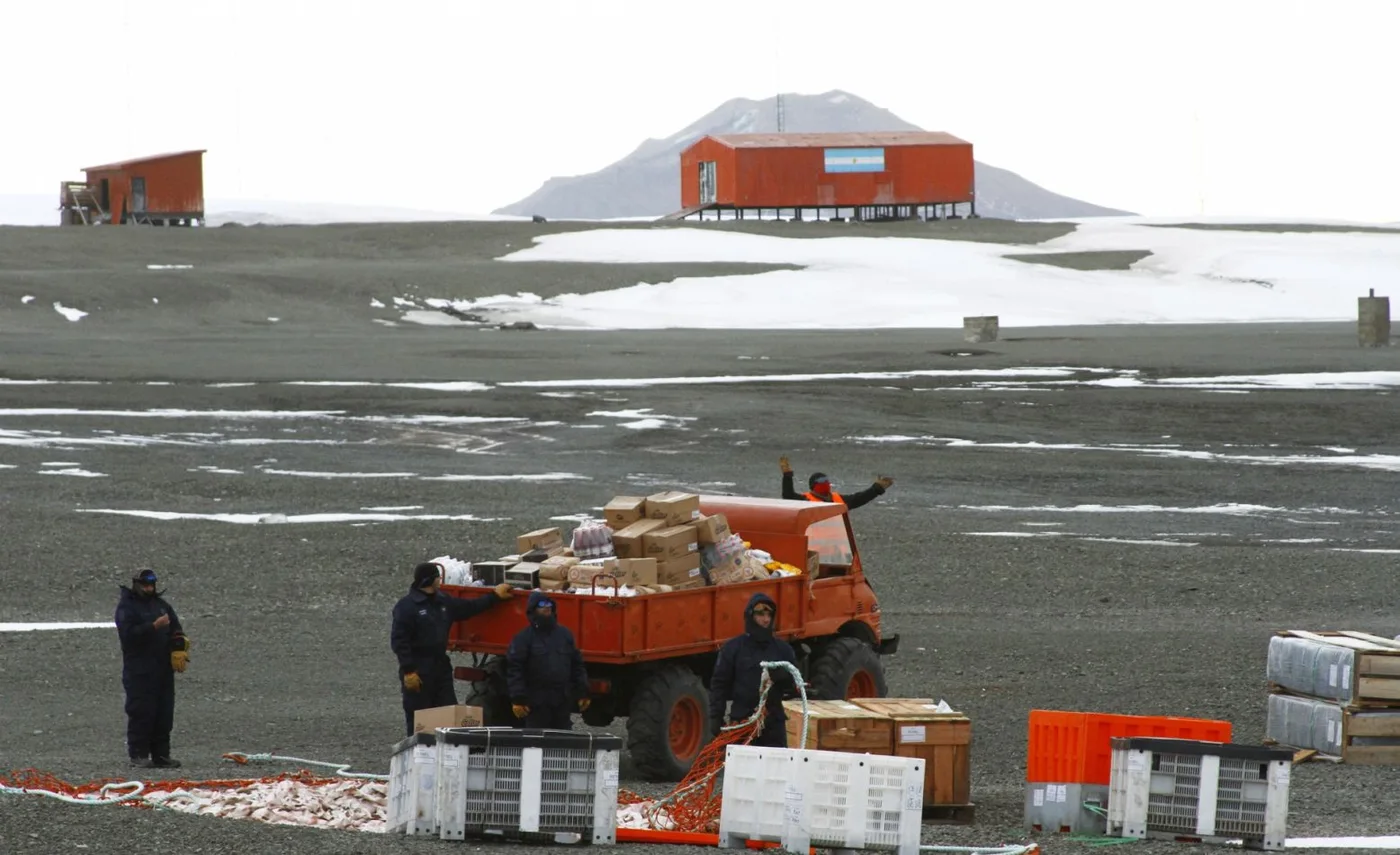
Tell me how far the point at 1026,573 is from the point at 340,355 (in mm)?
24130

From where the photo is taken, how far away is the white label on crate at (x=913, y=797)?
9266 millimetres

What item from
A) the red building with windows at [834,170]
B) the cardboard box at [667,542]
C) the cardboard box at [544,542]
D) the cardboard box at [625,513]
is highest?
the red building with windows at [834,170]

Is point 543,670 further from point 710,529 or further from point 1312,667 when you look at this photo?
point 1312,667

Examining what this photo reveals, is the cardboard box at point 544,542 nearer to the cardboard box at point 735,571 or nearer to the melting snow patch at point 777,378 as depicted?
the cardboard box at point 735,571

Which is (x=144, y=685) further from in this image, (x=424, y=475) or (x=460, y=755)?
(x=424, y=475)

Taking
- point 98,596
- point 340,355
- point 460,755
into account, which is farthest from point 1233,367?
point 460,755

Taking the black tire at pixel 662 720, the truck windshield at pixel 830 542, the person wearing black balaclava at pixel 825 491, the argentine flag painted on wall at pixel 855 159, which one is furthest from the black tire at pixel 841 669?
the argentine flag painted on wall at pixel 855 159

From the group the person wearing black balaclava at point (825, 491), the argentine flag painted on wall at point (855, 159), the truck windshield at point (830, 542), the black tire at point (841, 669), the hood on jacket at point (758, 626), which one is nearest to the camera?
the hood on jacket at point (758, 626)

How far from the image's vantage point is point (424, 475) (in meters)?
27.5

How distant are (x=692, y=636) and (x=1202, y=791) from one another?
13.6 ft

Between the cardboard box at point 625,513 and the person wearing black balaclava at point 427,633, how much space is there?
95 cm

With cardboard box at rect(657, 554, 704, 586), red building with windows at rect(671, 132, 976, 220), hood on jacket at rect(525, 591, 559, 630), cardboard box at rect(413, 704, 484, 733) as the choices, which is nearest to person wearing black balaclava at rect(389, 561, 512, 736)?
cardboard box at rect(413, 704, 484, 733)

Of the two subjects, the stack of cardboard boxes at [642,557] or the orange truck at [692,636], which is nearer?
the orange truck at [692,636]

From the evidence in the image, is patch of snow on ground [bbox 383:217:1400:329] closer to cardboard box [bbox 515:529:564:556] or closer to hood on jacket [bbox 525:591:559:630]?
cardboard box [bbox 515:529:564:556]
